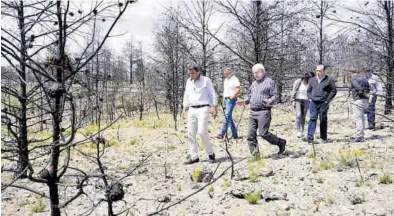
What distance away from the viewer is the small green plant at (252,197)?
5.20m

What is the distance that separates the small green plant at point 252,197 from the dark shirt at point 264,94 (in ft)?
6.31

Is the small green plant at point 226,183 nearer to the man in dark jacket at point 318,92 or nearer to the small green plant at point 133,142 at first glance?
the man in dark jacket at point 318,92

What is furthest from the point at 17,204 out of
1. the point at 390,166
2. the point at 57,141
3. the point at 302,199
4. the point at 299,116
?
the point at 299,116

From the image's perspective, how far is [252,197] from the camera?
5.21 meters

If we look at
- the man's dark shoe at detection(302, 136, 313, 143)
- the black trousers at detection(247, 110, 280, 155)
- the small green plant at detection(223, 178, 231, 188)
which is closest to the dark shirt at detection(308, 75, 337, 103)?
the man's dark shoe at detection(302, 136, 313, 143)

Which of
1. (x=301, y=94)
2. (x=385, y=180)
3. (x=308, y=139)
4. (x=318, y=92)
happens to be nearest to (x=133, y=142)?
(x=301, y=94)

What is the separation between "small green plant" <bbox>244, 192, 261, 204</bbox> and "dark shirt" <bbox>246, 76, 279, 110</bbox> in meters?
1.92

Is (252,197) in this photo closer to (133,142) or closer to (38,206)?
(38,206)

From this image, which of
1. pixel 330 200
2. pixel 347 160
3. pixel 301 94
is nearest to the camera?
pixel 330 200

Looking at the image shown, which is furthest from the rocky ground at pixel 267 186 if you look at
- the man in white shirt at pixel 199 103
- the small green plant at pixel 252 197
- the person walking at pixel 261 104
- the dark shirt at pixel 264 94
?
the dark shirt at pixel 264 94

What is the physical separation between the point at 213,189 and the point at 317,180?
1.53 m

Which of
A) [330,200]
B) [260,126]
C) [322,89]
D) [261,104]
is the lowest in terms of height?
[330,200]

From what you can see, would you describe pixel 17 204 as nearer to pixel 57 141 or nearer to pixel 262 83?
pixel 262 83

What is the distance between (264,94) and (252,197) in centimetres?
222
